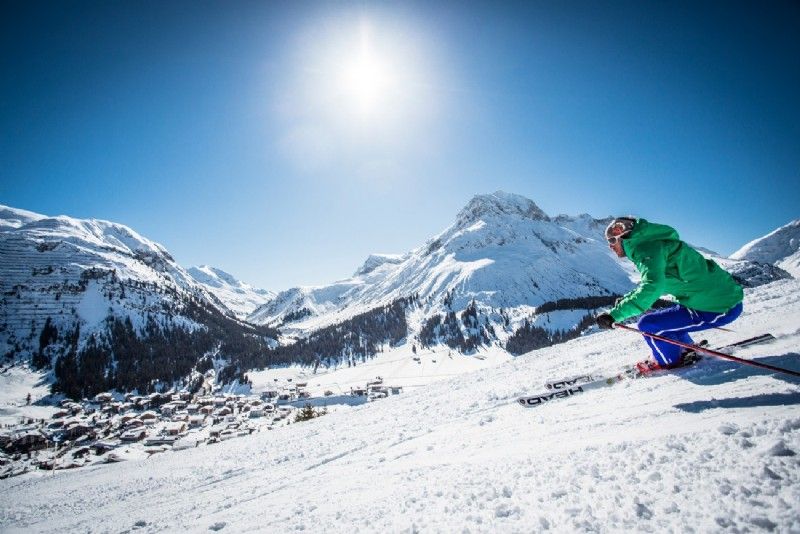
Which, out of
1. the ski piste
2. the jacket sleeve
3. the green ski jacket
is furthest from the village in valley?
the green ski jacket

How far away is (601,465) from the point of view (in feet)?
12.2

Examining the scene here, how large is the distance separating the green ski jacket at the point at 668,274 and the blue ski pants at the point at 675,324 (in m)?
0.21

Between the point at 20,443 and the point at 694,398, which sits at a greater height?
the point at 694,398

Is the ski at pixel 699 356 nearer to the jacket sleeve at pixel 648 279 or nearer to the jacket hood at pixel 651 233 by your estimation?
the jacket sleeve at pixel 648 279

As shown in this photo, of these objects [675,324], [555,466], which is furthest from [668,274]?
[555,466]

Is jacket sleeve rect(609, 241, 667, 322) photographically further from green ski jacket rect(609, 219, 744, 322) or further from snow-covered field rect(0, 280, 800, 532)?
snow-covered field rect(0, 280, 800, 532)

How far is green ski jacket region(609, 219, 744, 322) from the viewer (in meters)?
5.68

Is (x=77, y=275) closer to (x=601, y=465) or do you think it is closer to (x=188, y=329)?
(x=188, y=329)

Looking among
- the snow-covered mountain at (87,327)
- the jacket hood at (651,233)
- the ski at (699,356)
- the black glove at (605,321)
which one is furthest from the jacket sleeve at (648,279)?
the snow-covered mountain at (87,327)

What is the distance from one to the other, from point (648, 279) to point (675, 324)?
5.19 ft

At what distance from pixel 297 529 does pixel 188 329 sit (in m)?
223

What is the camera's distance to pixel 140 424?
280 ft

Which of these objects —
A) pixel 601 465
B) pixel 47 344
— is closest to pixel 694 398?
pixel 601 465

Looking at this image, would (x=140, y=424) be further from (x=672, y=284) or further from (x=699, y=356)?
(x=672, y=284)
